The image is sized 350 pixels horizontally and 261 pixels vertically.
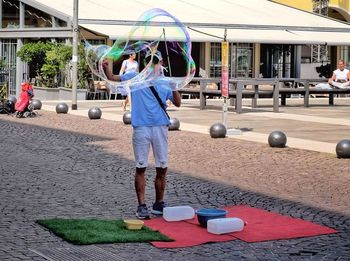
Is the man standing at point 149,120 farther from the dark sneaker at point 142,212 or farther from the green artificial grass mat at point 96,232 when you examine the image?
the green artificial grass mat at point 96,232

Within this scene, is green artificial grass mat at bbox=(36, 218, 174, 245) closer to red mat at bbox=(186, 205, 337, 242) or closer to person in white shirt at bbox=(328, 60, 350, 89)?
red mat at bbox=(186, 205, 337, 242)

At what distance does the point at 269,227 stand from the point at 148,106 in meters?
1.83

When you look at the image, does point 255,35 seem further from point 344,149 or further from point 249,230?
point 249,230

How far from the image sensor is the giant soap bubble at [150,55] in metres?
9.50

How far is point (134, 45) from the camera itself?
32.3ft

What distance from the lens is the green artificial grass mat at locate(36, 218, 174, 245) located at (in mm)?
8352

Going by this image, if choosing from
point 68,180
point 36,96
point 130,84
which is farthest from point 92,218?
point 36,96

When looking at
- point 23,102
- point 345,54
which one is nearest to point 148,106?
point 23,102

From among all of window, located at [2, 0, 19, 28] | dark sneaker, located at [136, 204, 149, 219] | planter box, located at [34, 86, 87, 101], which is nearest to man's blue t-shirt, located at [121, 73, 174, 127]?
dark sneaker, located at [136, 204, 149, 219]

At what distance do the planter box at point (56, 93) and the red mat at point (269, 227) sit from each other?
74.7 ft

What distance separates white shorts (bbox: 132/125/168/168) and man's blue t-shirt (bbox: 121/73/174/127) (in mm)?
68

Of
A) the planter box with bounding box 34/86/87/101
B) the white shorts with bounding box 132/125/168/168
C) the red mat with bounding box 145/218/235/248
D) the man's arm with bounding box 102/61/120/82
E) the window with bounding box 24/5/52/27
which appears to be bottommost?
the red mat with bounding box 145/218/235/248

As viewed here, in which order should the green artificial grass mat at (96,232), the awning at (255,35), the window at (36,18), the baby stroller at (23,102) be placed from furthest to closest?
the window at (36,18) < the awning at (255,35) < the baby stroller at (23,102) < the green artificial grass mat at (96,232)

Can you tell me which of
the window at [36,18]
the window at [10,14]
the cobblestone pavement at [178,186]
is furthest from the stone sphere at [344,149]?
the window at [10,14]
